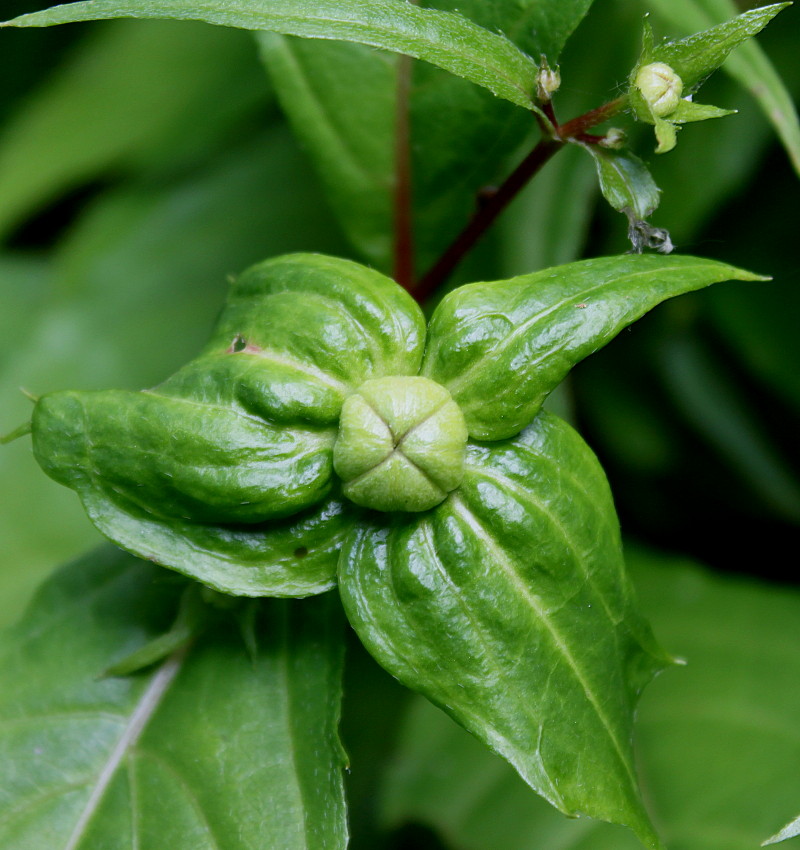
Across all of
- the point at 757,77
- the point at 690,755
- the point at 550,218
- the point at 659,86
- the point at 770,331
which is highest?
the point at 659,86

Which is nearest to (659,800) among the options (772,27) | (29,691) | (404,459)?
(404,459)

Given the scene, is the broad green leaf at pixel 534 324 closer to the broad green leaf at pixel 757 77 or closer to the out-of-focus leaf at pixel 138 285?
the broad green leaf at pixel 757 77

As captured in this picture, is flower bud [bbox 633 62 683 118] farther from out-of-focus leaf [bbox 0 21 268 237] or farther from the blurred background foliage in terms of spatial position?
out-of-focus leaf [bbox 0 21 268 237]

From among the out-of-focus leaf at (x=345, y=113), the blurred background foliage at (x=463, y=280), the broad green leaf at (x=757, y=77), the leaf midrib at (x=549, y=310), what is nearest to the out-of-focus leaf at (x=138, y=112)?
the blurred background foliage at (x=463, y=280)

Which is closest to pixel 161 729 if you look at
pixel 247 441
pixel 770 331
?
pixel 247 441

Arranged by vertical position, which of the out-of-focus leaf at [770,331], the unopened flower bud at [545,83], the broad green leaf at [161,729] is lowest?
the out-of-focus leaf at [770,331]

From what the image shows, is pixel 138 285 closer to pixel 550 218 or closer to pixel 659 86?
pixel 550 218
